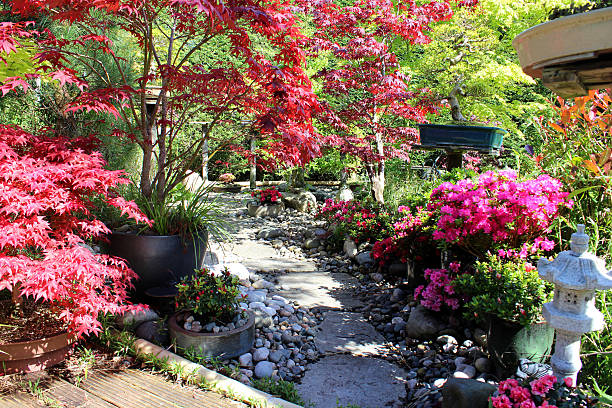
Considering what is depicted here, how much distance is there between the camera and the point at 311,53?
239 inches

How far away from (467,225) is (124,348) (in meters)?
2.32

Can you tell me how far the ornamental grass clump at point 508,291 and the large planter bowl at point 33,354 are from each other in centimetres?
240

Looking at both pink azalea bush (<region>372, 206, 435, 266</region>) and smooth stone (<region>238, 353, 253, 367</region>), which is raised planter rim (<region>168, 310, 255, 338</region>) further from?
pink azalea bush (<region>372, 206, 435, 266</region>)

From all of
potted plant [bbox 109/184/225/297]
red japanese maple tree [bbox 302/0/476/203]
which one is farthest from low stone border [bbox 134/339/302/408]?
red japanese maple tree [bbox 302/0/476/203]

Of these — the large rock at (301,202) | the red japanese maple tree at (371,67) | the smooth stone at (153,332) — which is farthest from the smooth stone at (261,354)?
the large rock at (301,202)

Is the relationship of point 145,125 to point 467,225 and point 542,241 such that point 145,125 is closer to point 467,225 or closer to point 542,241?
point 467,225

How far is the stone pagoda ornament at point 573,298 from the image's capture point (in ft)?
5.72

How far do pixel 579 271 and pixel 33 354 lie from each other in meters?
2.72

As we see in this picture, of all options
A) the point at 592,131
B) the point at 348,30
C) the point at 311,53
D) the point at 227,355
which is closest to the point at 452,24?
the point at 348,30

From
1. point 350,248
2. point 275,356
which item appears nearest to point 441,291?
point 275,356

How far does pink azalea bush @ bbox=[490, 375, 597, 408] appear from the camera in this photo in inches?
63.6

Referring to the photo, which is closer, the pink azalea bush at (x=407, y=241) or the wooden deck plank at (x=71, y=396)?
the wooden deck plank at (x=71, y=396)

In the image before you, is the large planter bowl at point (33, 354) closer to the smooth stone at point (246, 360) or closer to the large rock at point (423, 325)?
the smooth stone at point (246, 360)

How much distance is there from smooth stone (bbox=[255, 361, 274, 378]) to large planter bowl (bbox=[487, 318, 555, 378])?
133cm
